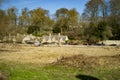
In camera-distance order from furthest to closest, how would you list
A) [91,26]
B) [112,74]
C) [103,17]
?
[103,17]
[91,26]
[112,74]

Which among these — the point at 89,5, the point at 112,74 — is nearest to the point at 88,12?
the point at 89,5

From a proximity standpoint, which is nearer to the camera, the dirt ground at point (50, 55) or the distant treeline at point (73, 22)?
the dirt ground at point (50, 55)

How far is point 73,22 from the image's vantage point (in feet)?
335

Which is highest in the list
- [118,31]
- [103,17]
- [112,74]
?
[103,17]

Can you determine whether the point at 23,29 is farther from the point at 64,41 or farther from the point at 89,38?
the point at 89,38

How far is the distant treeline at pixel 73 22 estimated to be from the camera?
230ft

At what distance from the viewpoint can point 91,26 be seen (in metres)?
75.6

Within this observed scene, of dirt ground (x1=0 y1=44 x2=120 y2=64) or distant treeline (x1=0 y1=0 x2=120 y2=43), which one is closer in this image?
dirt ground (x1=0 y1=44 x2=120 y2=64)

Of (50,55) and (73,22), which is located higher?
(73,22)

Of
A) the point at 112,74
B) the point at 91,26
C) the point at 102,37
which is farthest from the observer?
the point at 91,26

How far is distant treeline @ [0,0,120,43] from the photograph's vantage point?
230ft

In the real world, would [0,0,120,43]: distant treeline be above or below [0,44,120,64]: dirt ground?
above

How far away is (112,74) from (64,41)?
63.2 metres

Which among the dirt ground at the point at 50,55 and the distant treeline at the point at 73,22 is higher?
the distant treeline at the point at 73,22
